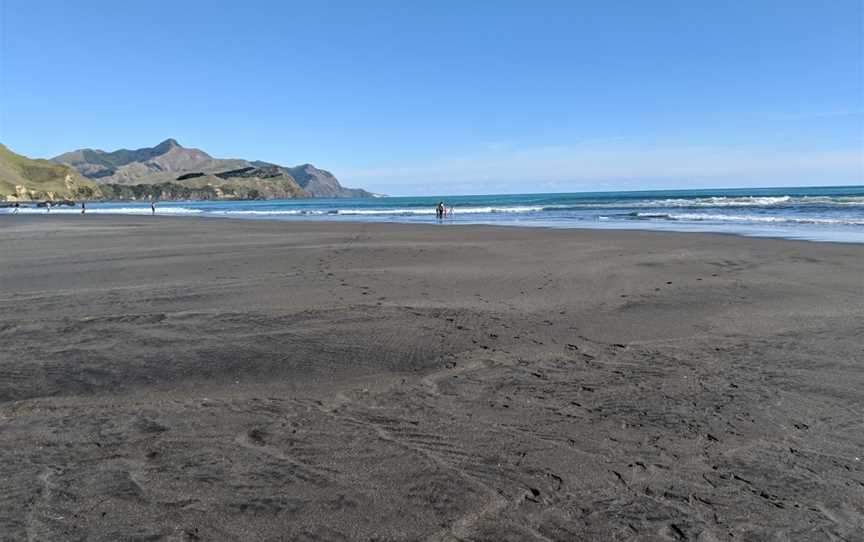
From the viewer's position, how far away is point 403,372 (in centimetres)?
571

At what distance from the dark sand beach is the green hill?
180 m

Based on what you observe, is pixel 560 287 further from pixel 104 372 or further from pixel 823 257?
pixel 823 257

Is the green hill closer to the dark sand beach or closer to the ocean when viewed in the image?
the ocean

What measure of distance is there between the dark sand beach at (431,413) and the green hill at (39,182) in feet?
591

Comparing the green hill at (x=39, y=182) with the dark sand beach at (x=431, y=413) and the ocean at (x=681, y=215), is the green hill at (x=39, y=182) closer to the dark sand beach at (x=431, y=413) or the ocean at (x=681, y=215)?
the ocean at (x=681, y=215)

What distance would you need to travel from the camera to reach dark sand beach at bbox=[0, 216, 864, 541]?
315cm

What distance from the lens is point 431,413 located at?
15.1 ft

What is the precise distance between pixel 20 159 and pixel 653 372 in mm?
246739

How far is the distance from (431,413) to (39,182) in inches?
8616

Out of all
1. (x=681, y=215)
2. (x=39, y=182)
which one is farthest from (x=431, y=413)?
(x=39, y=182)

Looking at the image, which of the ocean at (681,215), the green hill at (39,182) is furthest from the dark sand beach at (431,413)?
the green hill at (39,182)

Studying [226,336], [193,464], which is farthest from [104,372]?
[193,464]

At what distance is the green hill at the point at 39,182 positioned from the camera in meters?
157

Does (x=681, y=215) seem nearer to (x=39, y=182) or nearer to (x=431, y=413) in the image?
(x=431, y=413)
